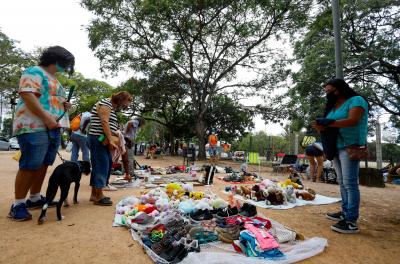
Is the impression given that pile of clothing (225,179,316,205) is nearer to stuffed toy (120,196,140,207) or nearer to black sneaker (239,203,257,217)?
black sneaker (239,203,257,217)

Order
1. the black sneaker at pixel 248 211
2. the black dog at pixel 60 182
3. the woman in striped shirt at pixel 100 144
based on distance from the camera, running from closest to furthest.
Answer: the black dog at pixel 60 182, the black sneaker at pixel 248 211, the woman in striped shirt at pixel 100 144

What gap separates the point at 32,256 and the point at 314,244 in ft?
8.24

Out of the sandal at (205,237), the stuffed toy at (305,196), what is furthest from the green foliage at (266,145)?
the sandal at (205,237)

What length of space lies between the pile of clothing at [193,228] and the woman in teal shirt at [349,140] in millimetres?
837

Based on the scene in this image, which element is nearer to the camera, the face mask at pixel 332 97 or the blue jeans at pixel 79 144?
the face mask at pixel 332 97

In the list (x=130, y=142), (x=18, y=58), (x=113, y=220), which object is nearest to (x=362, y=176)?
(x=130, y=142)

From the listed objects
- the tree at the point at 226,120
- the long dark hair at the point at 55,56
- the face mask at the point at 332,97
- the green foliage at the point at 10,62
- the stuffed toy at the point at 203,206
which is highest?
the green foliage at the point at 10,62

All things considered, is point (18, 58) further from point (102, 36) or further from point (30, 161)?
point (30, 161)

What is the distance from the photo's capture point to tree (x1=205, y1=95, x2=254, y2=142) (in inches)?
995

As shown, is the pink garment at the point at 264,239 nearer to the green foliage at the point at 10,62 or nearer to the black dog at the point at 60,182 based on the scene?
the black dog at the point at 60,182

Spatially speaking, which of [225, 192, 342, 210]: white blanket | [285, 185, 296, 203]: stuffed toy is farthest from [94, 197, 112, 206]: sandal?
[285, 185, 296, 203]: stuffed toy

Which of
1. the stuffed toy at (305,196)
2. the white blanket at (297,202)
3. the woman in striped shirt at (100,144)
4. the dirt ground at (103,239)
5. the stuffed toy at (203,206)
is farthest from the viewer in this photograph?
the stuffed toy at (305,196)

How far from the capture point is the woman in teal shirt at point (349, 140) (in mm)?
2998

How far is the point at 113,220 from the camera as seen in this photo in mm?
3227
